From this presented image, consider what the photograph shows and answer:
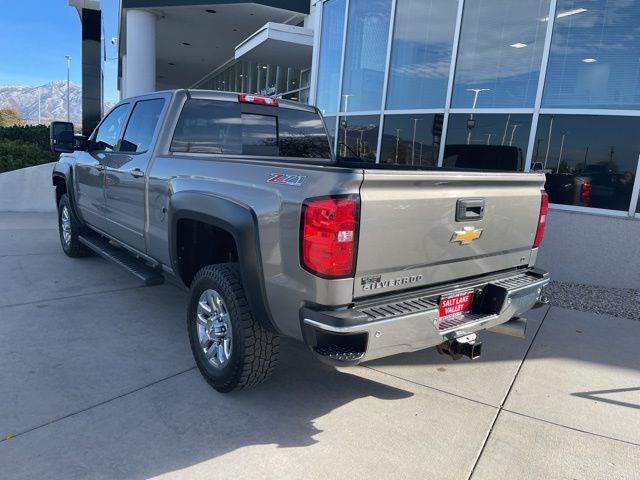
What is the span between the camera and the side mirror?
5.52 meters

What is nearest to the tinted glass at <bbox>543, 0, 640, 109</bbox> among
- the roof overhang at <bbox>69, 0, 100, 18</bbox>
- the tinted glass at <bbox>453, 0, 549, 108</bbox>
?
the tinted glass at <bbox>453, 0, 549, 108</bbox>

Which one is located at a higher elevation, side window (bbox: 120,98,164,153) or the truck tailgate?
side window (bbox: 120,98,164,153)

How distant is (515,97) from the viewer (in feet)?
22.8

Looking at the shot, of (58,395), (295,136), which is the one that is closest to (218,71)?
(295,136)

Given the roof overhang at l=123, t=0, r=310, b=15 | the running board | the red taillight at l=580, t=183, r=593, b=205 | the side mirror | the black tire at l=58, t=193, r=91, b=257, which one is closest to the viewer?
the running board

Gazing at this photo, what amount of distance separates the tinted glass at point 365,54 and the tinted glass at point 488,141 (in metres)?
1.96

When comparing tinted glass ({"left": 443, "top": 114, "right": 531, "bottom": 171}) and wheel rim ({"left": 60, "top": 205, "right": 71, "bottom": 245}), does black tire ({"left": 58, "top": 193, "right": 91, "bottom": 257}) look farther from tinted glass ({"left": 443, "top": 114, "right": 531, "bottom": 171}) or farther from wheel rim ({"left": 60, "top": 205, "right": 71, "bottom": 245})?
tinted glass ({"left": 443, "top": 114, "right": 531, "bottom": 171})

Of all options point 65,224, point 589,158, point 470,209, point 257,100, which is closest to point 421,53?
point 589,158

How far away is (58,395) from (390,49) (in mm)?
7674

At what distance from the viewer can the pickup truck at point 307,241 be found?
2.51 meters

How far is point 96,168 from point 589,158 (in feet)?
19.6

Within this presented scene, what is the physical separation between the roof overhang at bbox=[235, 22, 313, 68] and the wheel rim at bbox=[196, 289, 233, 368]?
9112 mm

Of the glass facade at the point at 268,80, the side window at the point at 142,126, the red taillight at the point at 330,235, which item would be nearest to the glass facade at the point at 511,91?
the side window at the point at 142,126

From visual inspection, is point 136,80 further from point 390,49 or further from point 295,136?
point 295,136
